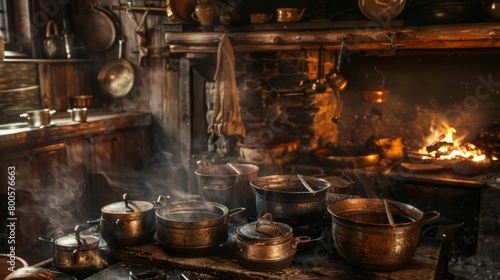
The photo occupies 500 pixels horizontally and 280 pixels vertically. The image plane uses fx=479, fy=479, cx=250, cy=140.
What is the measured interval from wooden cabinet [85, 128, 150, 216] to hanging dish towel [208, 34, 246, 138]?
164 cm

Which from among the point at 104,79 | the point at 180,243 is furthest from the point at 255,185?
the point at 104,79

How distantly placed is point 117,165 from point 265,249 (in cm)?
456

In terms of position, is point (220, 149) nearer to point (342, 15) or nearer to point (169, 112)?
point (169, 112)

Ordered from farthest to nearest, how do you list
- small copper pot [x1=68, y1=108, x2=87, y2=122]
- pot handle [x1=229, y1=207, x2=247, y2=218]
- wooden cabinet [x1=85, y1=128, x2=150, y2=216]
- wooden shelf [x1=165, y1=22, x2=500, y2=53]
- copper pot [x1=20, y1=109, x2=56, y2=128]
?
wooden cabinet [x1=85, y1=128, x2=150, y2=216]
small copper pot [x1=68, y1=108, x2=87, y2=122]
copper pot [x1=20, y1=109, x2=56, y2=128]
wooden shelf [x1=165, y1=22, x2=500, y2=53]
pot handle [x1=229, y1=207, x2=247, y2=218]

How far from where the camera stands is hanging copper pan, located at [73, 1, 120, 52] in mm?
7113

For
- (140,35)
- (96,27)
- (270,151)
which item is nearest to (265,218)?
(270,151)

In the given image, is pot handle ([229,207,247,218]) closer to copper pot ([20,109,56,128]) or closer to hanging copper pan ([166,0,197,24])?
copper pot ([20,109,56,128])

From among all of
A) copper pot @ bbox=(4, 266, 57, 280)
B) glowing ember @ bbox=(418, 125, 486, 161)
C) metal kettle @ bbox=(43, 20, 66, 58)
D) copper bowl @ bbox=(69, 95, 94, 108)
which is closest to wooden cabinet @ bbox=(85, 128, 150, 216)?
copper bowl @ bbox=(69, 95, 94, 108)

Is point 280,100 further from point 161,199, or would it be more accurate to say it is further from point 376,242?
point 376,242

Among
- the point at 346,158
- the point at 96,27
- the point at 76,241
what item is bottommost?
the point at 346,158

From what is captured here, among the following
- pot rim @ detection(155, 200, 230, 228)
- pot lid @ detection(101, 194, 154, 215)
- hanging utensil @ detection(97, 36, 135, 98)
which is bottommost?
pot rim @ detection(155, 200, 230, 228)

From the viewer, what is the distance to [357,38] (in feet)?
17.6

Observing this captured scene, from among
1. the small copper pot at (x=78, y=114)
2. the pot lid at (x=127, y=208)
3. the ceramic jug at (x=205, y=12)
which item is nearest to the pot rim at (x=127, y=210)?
the pot lid at (x=127, y=208)

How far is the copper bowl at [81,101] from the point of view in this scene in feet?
22.1
